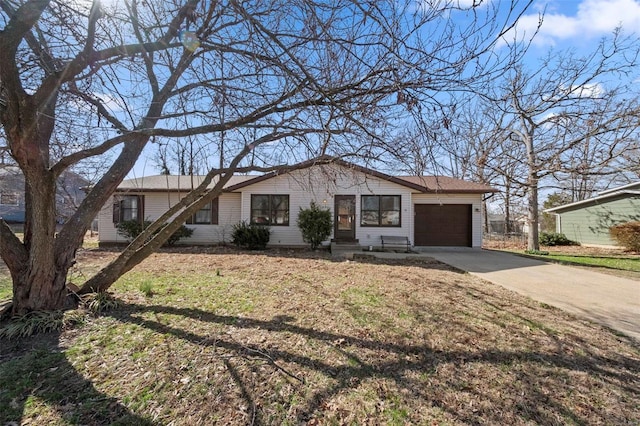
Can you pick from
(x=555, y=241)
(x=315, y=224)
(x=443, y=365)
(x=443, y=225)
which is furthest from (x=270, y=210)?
(x=555, y=241)

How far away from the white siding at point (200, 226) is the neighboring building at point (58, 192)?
5.83ft

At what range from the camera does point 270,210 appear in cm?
1413

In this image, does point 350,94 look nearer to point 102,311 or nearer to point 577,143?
point 102,311

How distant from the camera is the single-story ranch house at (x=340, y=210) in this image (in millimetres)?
13641

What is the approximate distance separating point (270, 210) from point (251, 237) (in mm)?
1722

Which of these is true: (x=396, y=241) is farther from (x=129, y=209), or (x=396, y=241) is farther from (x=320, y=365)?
(x=129, y=209)

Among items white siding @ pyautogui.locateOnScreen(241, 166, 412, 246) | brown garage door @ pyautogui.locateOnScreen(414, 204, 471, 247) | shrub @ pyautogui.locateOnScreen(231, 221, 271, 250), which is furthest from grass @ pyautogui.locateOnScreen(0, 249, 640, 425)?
brown garage door @ pyautogui.locateOnScreen(414, 204, 471, 247)

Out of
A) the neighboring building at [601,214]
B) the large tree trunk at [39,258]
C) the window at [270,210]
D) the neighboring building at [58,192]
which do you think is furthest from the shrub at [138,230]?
the neighboring building at [601,214]

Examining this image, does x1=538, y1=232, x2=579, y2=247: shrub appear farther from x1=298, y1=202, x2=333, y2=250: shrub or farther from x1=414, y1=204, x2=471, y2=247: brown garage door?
x1=298, y1=202, x2=333, y2=250: shrub

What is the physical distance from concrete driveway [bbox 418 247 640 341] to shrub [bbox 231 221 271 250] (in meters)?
7.44

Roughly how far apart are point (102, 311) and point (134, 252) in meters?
0.98

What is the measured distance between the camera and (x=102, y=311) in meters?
4.46

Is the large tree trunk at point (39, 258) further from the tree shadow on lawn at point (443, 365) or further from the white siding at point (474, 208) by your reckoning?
the white siding at point (474, 208)

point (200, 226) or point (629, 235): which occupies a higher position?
Result: point (200, 226)
